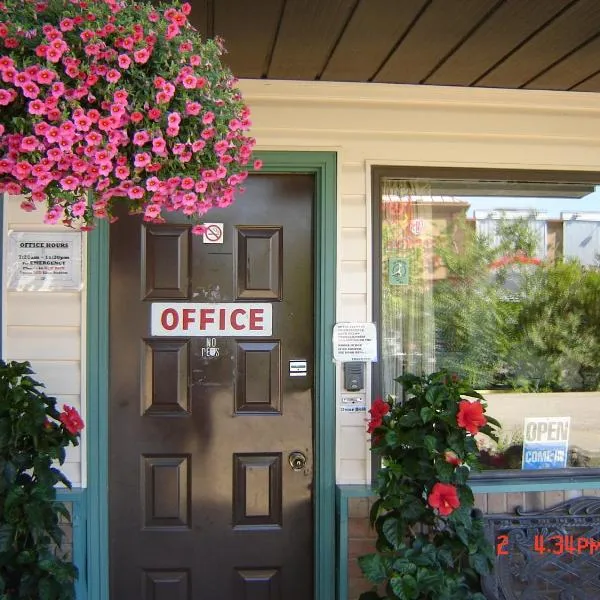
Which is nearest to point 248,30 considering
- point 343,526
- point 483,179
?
point 483,179

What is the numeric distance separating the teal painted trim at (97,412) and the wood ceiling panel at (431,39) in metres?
1.57

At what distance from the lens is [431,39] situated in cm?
262

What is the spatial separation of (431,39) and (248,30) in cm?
76

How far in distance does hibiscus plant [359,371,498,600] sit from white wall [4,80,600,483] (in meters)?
0.50

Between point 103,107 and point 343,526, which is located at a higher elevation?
point 103,107

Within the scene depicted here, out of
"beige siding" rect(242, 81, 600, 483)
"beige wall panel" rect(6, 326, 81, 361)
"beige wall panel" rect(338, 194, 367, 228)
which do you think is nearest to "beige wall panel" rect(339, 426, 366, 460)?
"beige siding" rect(242, 81, 600, 483)

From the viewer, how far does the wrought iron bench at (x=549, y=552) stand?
2975 millimetres

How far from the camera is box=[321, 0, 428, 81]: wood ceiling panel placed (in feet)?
7.81

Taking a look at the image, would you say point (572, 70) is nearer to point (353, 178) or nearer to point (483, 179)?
point (483, 179)

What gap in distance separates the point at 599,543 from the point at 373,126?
235 cm

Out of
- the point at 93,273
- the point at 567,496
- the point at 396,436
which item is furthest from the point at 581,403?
the point at 93,273

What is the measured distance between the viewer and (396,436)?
8.46 ft

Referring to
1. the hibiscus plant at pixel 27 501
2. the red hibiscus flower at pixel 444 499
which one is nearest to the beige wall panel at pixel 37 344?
the hibiscus plant at pixel 27 501

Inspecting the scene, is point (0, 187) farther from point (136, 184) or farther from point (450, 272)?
point (450, 272)
